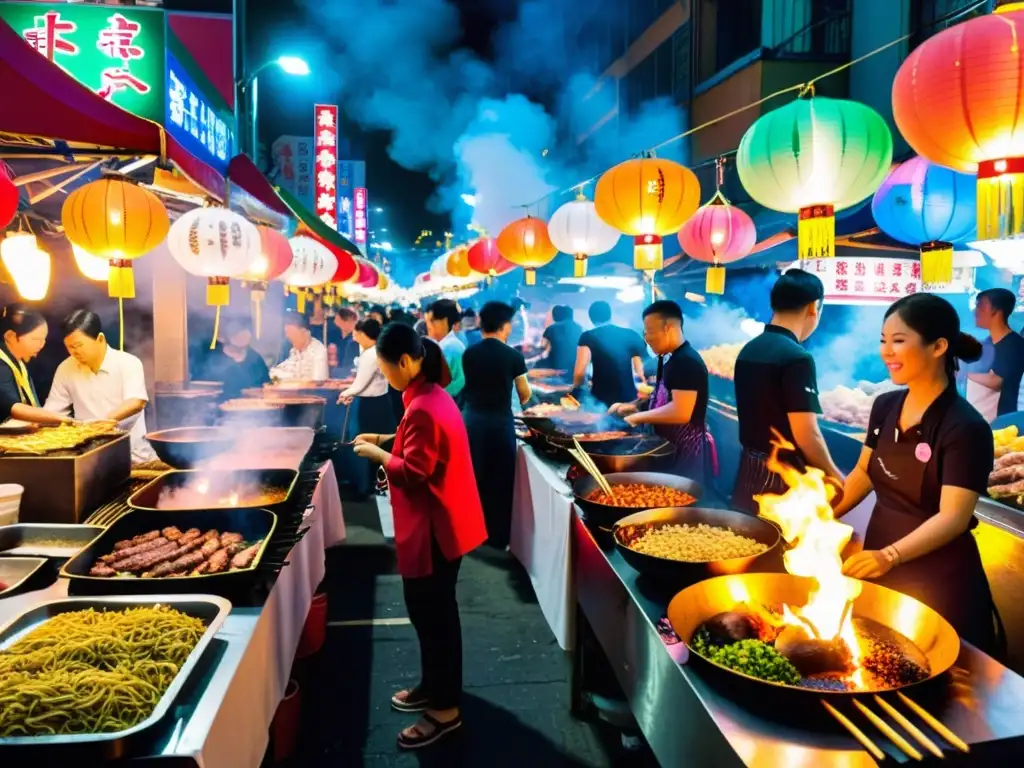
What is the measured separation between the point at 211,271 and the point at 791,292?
528 centimetres

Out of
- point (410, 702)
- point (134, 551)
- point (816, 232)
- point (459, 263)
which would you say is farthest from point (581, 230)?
point (459, 263)

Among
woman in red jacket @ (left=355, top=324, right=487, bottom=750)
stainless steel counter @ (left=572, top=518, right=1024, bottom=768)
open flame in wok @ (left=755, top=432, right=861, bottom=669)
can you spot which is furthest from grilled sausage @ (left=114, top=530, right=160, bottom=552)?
open flame in wok @ (left=755, top=432, right=861, bottom=669)

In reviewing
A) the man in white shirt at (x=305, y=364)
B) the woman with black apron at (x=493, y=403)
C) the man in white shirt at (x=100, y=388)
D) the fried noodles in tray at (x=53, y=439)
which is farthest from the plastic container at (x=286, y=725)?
the man in white shirt at (x=305, y=364)

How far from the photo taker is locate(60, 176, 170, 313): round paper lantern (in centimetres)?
535

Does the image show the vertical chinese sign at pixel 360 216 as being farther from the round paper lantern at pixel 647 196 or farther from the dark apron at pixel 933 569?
the dark apron at pixel 933 569

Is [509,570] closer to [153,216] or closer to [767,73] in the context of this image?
[153,216]

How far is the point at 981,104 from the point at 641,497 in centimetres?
259

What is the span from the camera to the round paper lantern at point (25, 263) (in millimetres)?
6066

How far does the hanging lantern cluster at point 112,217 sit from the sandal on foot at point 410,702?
4001 millimetres

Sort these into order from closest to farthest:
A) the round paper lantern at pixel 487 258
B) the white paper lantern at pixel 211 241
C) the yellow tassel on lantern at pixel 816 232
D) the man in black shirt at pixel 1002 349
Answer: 1. the yellow tassel on lantern at pixel 816 232
2. the white paper lantern at pixel 211 241
3. the man in black shirt at pixel 1002 349
4. the round paper lantern at pixel 487 258

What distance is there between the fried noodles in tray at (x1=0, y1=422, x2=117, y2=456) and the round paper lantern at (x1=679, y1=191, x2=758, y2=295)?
5497 mm

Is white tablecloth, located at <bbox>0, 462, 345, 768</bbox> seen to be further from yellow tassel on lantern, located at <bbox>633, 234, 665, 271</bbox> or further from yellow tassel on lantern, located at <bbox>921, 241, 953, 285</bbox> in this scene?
yellow tassel on lantern, located at <bbox>921, 241, 953, 285</bbox>

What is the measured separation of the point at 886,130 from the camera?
175 inches

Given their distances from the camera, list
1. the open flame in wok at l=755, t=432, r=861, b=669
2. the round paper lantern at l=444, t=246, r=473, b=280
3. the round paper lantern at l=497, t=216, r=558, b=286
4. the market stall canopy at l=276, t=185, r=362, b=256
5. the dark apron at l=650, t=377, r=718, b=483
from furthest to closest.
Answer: the round paper lantern at l=444, t=246, r=473, b=280
the round paper lantern at l=497, t=216, r=558, b=286
the market stall canopy at l=276, t=185, r=362, b=256
the dark apron at l=650, t=377, r=718, b=483
the open flame in wok at l=755, t=432, r=861, b=669
